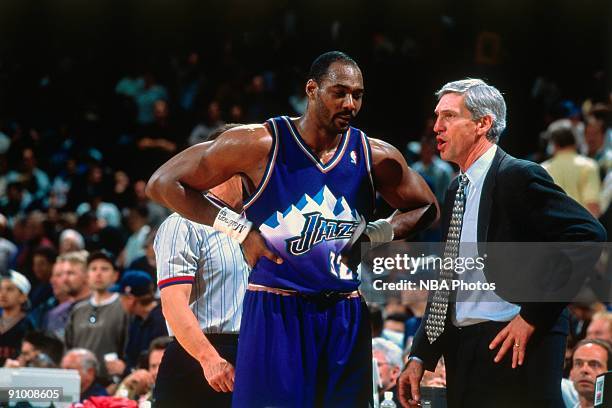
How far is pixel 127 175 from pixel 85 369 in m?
5.04

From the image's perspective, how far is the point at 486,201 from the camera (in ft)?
11.9

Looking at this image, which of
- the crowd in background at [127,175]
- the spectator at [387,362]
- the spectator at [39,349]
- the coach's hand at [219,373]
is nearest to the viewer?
the coach's hand at [219,373]

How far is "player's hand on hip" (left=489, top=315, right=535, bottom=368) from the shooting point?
11.3ft

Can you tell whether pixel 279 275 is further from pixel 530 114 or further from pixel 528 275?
pixel 530 114

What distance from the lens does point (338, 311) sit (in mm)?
3473

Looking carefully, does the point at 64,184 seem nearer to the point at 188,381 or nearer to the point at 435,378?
the point at 435,378

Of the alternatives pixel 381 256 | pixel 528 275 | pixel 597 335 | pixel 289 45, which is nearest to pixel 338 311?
pixel 528 275

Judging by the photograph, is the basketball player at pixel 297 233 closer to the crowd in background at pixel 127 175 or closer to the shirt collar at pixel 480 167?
the shirt collar at pixel 480 167

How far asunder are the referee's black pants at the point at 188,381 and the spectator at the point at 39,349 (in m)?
2.62

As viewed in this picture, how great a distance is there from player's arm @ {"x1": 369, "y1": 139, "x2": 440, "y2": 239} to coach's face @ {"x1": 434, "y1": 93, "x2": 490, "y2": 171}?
0.16m

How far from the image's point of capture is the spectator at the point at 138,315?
6.79m

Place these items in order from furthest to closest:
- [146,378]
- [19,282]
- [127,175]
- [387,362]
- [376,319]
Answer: [127,175] < [19,282] < [376,319] < [146,378] < [387,362]

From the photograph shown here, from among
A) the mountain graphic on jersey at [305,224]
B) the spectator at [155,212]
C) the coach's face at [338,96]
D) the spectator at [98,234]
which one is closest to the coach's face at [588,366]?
the mountain graphic on jersey at [305,224]

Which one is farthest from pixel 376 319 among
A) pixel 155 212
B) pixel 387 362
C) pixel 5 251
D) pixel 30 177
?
pixel 30 177
